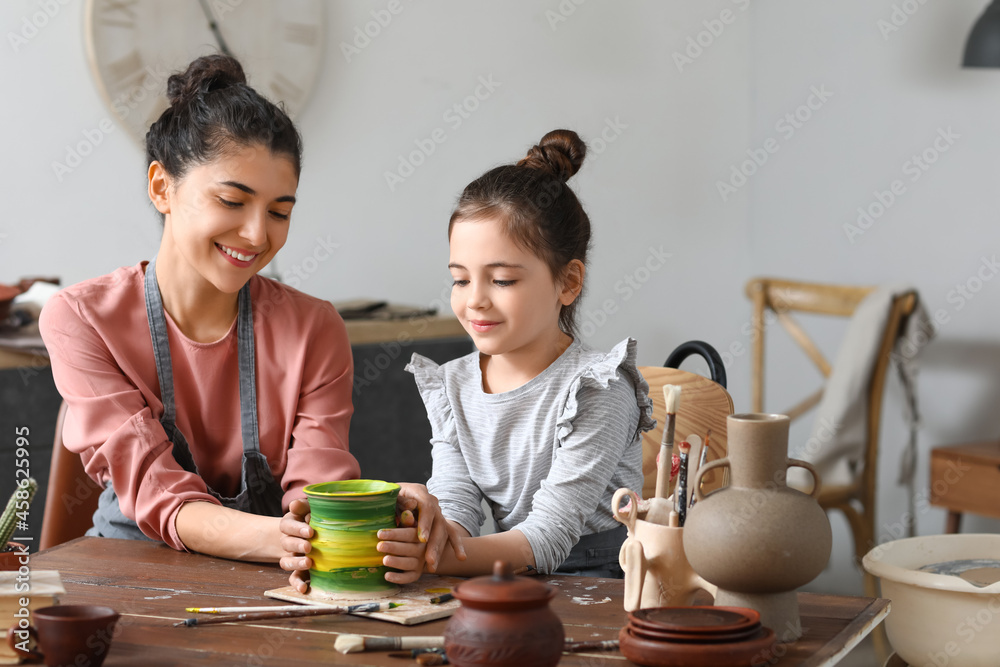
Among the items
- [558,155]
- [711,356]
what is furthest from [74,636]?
[711,356]

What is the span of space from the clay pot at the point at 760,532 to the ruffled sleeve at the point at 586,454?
0.35 meters

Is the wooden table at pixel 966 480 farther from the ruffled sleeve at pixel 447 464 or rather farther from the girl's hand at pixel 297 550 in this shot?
the girl's hand at pixel 297 550

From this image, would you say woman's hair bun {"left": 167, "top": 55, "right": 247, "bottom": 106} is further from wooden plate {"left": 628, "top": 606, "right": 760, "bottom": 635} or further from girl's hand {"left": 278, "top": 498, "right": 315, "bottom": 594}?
wooden plate {"left": 628, "top": 606, "right": 760, "bottom": 635}

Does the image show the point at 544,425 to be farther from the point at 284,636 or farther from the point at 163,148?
the point at 163,148

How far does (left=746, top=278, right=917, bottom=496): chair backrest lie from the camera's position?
293cm

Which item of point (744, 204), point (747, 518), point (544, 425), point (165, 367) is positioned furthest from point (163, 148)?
point (744, 204)

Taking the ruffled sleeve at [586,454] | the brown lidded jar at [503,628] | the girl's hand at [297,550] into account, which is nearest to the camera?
the brown lidded jar at [503,628]

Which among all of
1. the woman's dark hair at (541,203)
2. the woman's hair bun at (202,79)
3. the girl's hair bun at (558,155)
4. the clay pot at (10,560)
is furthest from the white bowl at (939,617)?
the woman's hair bun at (202,79)

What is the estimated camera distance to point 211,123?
1.56 meters

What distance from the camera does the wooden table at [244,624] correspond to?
0.95 metres

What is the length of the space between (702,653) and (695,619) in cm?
5

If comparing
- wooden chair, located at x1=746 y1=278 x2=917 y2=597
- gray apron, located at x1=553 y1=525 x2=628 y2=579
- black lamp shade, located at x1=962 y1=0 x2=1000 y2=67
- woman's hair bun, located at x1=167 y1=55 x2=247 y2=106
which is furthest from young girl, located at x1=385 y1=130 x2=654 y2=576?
black lamp shade, located at x1=962 y1=0 x2=1000 y2=67

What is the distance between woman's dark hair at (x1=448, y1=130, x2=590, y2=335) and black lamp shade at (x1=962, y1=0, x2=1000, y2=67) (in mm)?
1691

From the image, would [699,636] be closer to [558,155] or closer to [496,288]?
[496,288]
